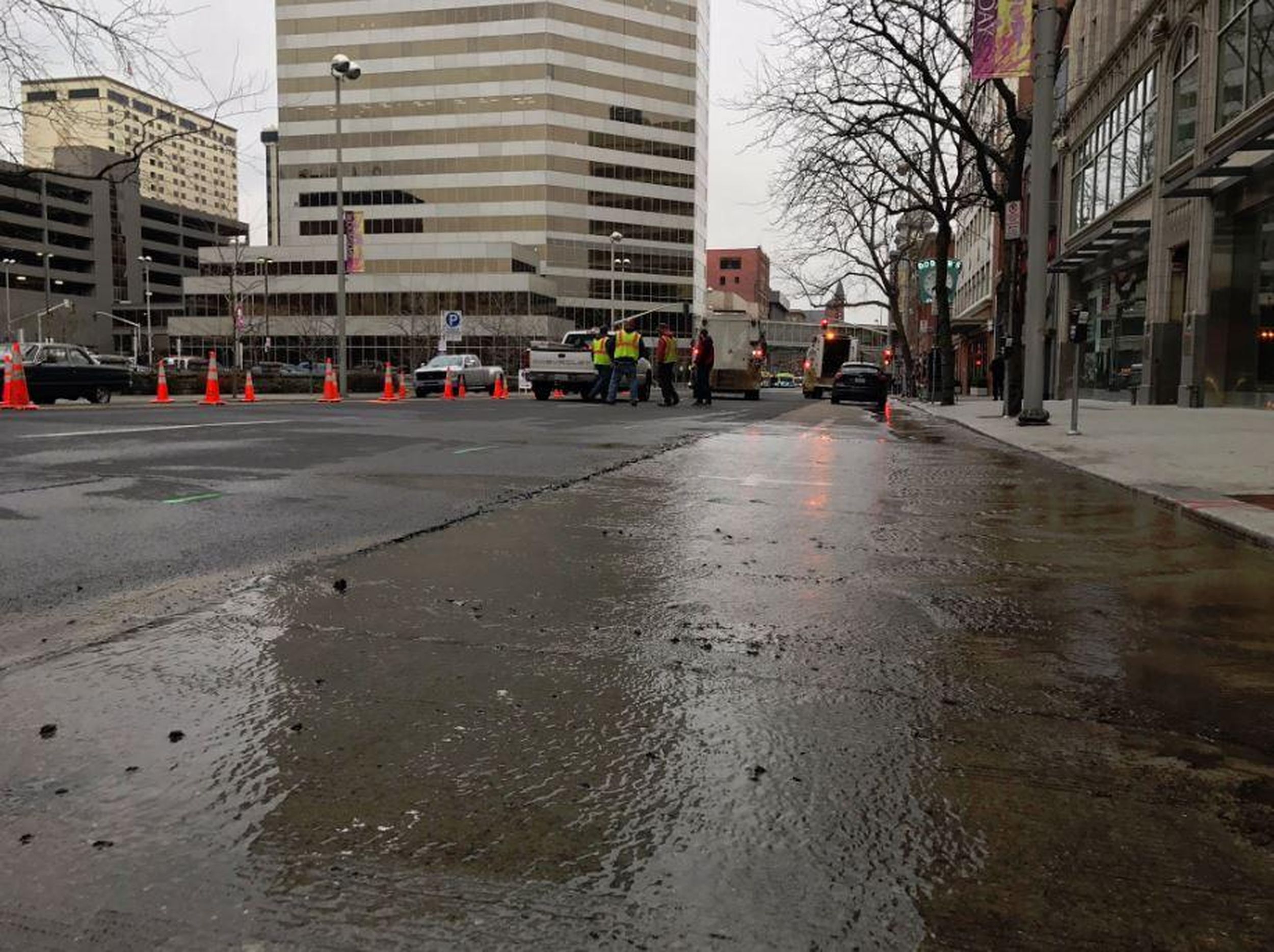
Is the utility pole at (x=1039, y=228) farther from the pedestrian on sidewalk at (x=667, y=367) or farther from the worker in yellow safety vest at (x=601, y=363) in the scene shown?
the worker in yellow safety vest at (x=601, y=363)

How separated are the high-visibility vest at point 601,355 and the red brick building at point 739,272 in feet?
503

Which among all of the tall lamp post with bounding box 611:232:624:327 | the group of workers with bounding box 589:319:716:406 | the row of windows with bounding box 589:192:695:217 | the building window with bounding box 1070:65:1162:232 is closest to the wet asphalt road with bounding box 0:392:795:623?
the group of workers with bounding box 589:319:716:406

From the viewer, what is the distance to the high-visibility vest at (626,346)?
23875mm

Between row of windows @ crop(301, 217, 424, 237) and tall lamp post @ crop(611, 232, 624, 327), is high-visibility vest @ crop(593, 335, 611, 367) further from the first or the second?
row of windows @ crop(301, 217, 424, 237)

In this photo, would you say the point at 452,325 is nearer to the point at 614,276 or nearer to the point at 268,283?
the point at 268,283

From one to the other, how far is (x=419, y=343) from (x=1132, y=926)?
83.7 m

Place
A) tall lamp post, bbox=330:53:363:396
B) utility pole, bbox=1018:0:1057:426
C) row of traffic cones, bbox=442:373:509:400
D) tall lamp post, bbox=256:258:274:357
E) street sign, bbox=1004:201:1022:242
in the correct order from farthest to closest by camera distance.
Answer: tall lamp post, bbox=256:258:274:357
row of traffic cones, bbox=442:373:509:400
tall lamp post, bbox=330:53:363:396
street sign, bbox=1004:201:1022:242
utility pole, bbox=1018:0:1057:426

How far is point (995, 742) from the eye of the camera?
2.88 m

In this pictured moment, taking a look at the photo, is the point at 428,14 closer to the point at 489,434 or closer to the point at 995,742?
the point at 489,434

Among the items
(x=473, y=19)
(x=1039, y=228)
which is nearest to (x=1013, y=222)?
(x=1039, y=228)

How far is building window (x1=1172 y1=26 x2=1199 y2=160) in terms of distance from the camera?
23234 millimetres

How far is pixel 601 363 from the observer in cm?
2491

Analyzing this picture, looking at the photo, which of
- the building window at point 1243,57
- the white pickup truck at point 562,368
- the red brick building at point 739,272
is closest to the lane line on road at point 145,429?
the white pickup truck at point 562,368

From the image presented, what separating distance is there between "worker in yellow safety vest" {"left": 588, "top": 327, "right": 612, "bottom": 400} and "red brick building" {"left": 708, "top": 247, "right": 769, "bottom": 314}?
15174 centimetres
